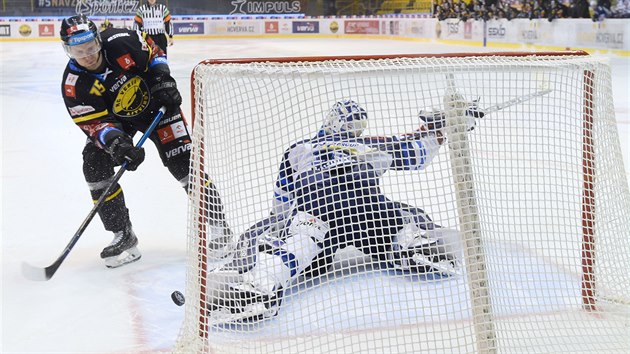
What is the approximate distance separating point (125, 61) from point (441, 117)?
4.58ft

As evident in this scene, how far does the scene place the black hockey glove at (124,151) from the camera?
2838 millimetres

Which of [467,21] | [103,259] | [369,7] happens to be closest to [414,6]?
[369,7]

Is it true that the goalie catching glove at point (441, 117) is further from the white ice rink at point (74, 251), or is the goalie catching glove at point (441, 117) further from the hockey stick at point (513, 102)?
the white ice rink at point (74, 251)

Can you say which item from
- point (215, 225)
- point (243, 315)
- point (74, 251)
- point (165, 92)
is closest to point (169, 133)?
point (165, 92)

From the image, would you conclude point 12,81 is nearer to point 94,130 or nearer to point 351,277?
point 94,130

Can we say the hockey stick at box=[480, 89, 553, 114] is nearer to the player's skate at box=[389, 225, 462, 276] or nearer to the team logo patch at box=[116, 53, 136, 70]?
the player's skate at box=[389, 225, 462, 276]

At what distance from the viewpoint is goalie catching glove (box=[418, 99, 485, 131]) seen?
210cm

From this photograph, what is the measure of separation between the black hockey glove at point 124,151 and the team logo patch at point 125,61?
0.96 feet

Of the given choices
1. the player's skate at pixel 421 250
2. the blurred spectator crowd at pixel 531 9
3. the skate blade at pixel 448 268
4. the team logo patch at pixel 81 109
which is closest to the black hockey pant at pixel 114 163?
the team logo patch at pixel 81 109

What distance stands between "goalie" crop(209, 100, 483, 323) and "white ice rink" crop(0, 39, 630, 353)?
300mm

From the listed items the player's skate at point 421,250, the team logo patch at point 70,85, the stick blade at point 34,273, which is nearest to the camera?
the player's skate at point 421,250

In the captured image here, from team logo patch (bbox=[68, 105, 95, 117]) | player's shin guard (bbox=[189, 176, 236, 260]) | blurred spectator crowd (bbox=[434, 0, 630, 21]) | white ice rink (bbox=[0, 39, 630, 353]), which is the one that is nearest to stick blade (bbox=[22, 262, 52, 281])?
white ice rink (bbox=[0, 39, 630, 353])

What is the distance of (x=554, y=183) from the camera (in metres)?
2.31

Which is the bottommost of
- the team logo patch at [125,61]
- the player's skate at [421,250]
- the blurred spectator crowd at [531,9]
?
the player's skate at [421,250]
